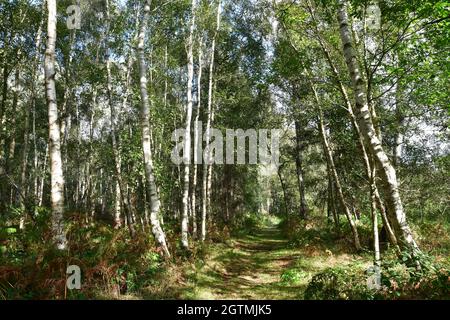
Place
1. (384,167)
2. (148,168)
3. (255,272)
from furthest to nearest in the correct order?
(255,272), (148,168), (384,167)

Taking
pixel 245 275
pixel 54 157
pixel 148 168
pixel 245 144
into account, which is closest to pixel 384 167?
pixel 245 275

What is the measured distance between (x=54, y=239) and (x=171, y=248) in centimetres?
451

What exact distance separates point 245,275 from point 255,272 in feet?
2.31

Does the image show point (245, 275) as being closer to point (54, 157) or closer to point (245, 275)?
point (245, 275)

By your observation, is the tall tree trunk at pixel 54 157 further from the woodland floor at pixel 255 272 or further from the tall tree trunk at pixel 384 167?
the tall tree trunk at pixel 384 167

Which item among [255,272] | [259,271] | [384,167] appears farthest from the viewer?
[259,271]

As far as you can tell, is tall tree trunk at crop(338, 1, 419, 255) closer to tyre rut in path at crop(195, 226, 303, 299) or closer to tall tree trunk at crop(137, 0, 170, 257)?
tyre rut in path at crop(195, 226, 303, 299)

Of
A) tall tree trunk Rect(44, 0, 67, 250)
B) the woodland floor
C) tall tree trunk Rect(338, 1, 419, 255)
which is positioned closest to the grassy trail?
the woodland floor

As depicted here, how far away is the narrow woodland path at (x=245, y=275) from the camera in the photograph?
27.6 ft

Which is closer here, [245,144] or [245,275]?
[245,275]

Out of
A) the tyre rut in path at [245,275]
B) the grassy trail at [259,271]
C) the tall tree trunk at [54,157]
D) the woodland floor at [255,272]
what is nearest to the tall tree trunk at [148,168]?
the woodland floor at [255,272]

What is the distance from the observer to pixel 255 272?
461 inches

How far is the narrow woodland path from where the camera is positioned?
331 inches

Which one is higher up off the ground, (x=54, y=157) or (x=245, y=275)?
(x=54, y=157)
